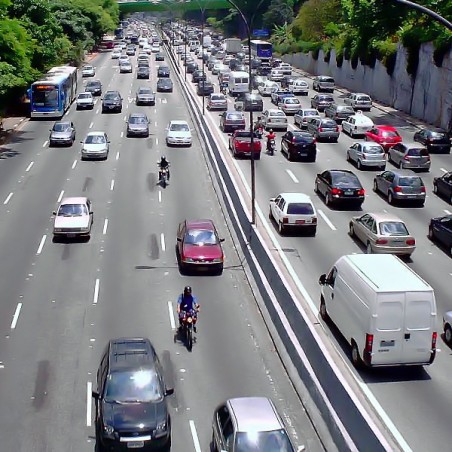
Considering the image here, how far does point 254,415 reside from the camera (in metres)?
16.2

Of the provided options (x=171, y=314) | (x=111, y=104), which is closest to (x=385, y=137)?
(x=111, y=104)

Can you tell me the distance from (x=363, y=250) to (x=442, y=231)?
11.0 feet


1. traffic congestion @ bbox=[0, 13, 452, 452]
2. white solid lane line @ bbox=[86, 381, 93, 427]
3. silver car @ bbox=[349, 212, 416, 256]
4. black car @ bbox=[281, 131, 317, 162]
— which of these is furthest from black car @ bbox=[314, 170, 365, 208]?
white solid lane line @ bbox=[86, 381, 93, 427]

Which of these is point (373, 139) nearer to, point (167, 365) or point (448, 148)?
point (448, 148)

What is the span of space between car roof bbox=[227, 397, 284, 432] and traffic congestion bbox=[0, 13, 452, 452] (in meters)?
0.05

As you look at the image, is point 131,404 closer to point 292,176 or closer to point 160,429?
point 160,429

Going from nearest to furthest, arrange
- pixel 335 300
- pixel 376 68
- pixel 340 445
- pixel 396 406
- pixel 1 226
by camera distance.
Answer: pixel 340 445
pixel 396 406
pixel 335 300
pixel 1 226
pixel 376 68

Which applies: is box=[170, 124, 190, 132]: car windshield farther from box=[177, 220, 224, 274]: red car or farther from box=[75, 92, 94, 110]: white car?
box=[177, 220, 224, 274]: red car

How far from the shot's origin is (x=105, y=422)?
56.5ft

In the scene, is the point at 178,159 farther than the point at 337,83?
No

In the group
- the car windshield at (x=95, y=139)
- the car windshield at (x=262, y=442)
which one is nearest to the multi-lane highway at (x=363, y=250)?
the car windshield at (x=262, y=442)

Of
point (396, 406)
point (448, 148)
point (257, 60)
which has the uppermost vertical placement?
point (396, 406)

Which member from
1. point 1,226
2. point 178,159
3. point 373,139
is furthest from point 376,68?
point 1,226

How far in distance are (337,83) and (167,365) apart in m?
79.1
